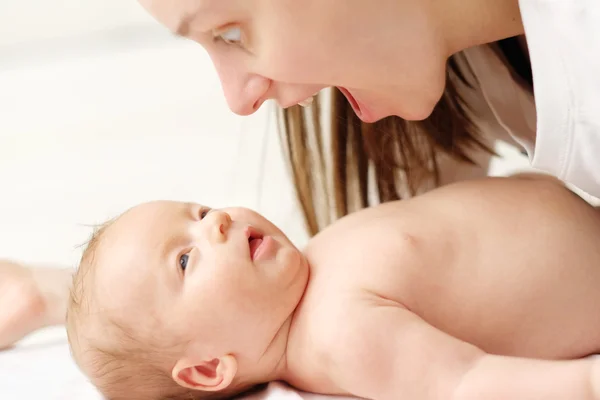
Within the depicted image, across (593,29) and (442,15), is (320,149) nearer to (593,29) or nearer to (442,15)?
(442,15)

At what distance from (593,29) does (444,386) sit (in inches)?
12.4

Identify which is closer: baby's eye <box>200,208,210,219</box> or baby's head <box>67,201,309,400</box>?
baby's head <box>67,201,309,400</box>

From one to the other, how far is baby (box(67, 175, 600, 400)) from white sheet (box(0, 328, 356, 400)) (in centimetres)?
3

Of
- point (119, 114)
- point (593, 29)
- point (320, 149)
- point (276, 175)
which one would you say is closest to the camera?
point (593, 29)

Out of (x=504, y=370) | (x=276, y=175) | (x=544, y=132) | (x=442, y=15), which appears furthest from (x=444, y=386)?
(x=276, y=175)

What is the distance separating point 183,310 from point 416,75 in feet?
1.06

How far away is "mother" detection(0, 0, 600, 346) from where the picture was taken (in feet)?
2.19

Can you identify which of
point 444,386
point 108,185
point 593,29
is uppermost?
point 593,29

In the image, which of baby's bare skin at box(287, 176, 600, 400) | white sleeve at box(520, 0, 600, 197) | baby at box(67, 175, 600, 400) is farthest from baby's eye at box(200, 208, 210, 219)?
white sleeve at box(520, 0, 600, 197)

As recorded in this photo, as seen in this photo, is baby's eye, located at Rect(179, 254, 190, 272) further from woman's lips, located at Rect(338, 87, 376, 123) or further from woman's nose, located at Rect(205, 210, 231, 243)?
woman's lips, located at Rect(338, 87, 376, 123)

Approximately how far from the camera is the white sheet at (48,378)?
0.79 meters

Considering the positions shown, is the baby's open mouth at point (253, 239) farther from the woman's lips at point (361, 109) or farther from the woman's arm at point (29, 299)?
the woman's arm at point (29, 299)

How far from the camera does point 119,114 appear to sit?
1.58 m

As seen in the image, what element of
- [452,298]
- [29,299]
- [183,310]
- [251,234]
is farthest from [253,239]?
[29,299]
